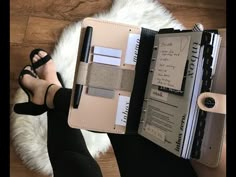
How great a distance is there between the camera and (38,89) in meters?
1.01

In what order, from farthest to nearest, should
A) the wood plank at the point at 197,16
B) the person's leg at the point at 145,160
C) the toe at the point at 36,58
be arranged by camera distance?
the wood plank at the point at 197,16, the toe at the point at 36,58, the person's leg at the point at 145,160

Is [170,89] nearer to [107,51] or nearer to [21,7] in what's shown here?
[107,51]

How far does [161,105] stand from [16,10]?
64 cm

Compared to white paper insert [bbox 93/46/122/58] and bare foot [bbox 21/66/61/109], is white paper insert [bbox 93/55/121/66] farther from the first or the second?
bare foot [bbox 21/66/61/109]

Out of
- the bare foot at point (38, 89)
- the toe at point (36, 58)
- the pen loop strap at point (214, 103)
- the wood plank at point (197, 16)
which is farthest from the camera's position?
the wood plank at point (197, 16)

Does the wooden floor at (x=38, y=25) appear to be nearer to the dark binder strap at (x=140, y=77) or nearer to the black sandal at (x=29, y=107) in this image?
the black sandal at (x=29, y=107)

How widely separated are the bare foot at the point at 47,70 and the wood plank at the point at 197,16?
1.56 feet

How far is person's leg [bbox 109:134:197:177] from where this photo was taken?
774 mm

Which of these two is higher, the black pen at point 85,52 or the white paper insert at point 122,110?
the black pen at point 85,52

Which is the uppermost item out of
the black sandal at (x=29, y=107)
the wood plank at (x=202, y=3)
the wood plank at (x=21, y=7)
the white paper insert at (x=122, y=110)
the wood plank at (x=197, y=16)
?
the wood plank at (x=202, y=3)

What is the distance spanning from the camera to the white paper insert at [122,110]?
32.9 inches

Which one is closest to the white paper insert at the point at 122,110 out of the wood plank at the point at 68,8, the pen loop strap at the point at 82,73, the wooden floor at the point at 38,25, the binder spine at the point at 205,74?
the pen loop strap at the point at 82,73
